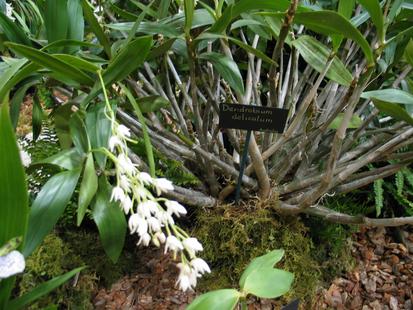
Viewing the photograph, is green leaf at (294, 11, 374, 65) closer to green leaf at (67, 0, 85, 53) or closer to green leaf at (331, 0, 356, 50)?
green leaf at (331, 0, 356, 50)

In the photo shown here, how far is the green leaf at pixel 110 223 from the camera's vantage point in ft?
1.83

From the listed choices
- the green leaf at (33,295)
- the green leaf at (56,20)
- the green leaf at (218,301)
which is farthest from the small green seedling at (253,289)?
the green leaf at (56,20)

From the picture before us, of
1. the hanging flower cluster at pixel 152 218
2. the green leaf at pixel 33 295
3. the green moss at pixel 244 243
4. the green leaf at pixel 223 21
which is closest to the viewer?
the hanging flower cluster at pixel 152 218

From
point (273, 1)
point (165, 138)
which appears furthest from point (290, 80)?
point (273, 1)

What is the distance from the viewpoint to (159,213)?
40 centimetres

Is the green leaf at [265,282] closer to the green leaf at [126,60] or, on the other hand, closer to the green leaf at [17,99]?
the green leaf at [126,60]

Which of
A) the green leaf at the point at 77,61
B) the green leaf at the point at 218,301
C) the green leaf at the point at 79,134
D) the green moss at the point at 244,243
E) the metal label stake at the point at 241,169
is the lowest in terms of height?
the green moss at the point at 244,243

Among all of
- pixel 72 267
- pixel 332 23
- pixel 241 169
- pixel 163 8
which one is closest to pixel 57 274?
pixel 72 267

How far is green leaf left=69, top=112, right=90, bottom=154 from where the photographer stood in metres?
0.58

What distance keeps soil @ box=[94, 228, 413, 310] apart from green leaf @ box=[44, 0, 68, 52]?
524 millimetres

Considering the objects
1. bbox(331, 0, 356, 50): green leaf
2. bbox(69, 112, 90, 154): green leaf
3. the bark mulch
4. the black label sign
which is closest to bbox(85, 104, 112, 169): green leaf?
bbox(69, 112, 90, 154): green leaf

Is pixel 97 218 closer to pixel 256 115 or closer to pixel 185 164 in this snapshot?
pixel 256 115

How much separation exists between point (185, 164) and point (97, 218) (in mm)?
459

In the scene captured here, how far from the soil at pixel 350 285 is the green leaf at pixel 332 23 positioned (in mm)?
574
